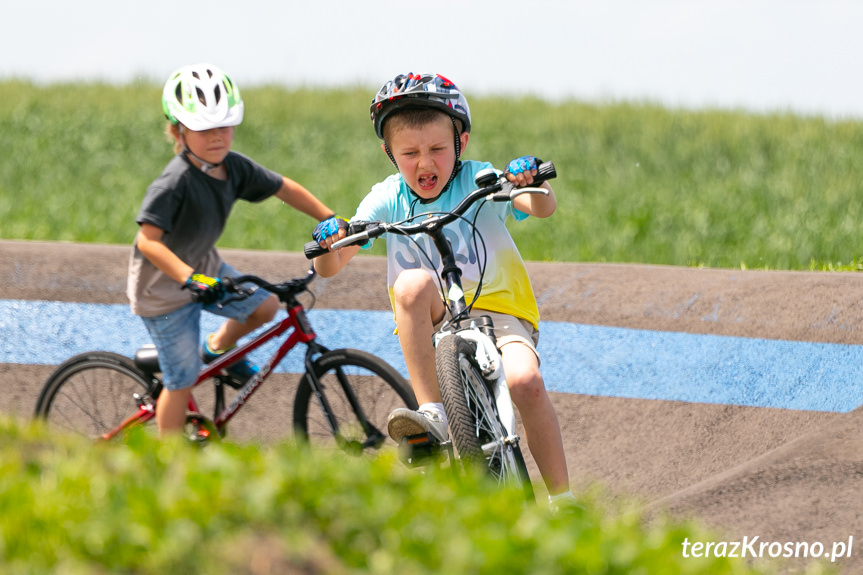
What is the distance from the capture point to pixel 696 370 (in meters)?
6.23

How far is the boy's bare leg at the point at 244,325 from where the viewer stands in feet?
16.7

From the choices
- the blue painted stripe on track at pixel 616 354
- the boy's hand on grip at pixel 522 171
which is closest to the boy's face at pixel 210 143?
the boy's hand on grip at pixel 522 171

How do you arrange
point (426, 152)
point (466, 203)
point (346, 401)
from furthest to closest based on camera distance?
point (346, 401) → point (426, 152) → point (466, 203)

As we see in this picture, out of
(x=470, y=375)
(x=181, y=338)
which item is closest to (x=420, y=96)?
(x=470, y=375)

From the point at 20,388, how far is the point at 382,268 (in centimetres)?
286

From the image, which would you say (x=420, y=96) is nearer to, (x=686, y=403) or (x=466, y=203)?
(x=466, y=203)

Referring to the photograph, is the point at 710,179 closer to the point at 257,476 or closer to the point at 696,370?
the point at 696,370

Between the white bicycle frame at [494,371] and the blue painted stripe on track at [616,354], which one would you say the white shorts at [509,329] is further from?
the blue painted stripe on track at [616,354]

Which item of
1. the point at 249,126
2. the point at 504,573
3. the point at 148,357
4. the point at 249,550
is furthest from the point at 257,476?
the point at 249,126

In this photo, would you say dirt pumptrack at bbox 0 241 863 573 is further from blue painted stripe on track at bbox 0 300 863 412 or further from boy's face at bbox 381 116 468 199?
boy's face at bbox 381 116 468 199

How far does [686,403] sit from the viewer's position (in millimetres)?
5953

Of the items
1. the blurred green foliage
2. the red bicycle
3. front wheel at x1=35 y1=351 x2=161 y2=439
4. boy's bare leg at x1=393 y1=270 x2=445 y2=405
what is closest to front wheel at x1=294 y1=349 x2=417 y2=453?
the red bicycle

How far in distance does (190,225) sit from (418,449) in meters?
1.95

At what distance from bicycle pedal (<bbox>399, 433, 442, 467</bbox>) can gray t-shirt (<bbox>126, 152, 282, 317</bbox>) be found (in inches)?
68.7
